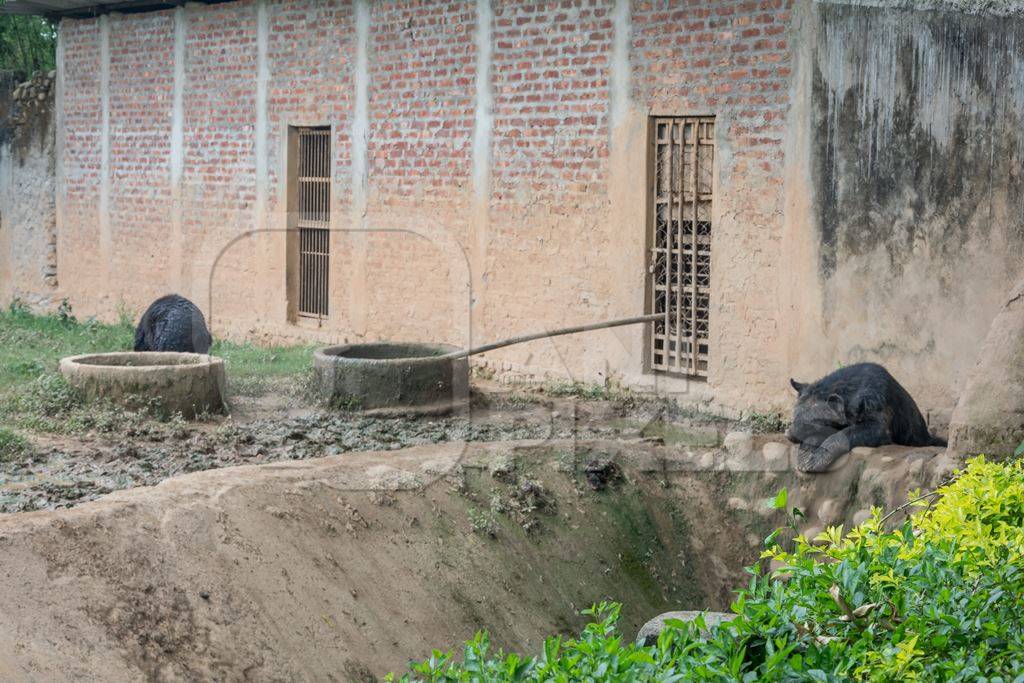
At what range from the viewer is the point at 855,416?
7723 mm

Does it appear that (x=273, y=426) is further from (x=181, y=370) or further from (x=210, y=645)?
(x=210, y=645)

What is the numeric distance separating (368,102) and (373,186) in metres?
0.81

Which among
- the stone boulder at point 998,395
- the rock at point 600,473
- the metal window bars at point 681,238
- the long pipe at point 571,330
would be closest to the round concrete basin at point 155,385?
the long pipe at point 571,330

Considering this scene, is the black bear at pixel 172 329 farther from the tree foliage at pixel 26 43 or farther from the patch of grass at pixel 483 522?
the tree foliage at pixel 26 43

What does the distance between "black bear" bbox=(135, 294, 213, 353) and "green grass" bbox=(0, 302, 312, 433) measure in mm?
475

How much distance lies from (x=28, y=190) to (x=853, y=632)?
14.7 m

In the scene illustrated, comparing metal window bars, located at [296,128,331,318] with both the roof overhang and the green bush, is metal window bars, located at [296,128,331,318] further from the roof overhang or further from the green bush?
the green bush

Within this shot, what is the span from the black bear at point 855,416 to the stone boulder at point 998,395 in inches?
50.4

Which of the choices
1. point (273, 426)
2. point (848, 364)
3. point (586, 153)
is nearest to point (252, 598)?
point (273, 426)

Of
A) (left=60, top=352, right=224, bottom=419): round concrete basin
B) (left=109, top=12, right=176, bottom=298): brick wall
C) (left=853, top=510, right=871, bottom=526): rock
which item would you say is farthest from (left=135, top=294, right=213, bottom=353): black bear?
(left=853, top=510, right=871, bottom=526): rock

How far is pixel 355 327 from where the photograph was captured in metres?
12.4

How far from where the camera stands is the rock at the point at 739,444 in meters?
8.34

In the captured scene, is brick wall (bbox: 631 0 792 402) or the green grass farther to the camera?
brick wall (bbox: 631 0 792 402)

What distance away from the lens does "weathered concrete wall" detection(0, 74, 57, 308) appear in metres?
15.8
